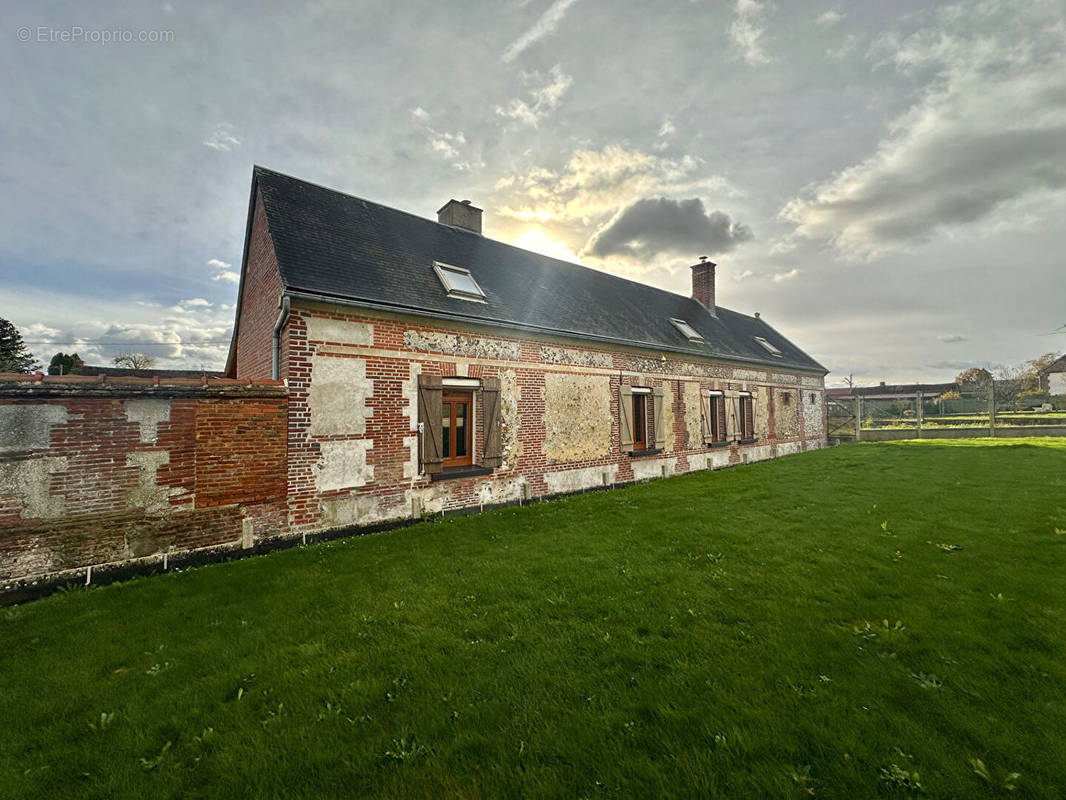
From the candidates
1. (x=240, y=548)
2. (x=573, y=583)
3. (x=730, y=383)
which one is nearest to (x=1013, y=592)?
(x=573, y=583)

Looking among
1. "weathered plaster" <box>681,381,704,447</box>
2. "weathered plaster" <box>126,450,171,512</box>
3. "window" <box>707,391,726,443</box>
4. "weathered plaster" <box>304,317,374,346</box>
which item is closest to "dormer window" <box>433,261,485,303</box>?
"weathered plaster" <box>304,317,374,346</box>

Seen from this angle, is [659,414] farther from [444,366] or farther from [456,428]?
[444,366]

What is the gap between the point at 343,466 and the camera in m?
7.34

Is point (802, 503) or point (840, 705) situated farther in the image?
point (802, 503)

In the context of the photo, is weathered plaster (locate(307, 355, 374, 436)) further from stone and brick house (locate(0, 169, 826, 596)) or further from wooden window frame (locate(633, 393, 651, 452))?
wooden window frame (locate(633, 393, 651, 452))

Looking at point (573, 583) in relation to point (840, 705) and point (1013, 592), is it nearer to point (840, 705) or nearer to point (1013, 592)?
point (840, 705)

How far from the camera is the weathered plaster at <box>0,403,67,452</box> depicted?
516 cm

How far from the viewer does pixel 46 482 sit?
5.30m

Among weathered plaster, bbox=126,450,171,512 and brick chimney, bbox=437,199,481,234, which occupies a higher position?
brick chimney, bbox=437,199,481,234

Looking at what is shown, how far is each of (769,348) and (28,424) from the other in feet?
71.4

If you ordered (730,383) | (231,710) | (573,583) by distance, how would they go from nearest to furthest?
(231,710) < (573,583) < (730,383)

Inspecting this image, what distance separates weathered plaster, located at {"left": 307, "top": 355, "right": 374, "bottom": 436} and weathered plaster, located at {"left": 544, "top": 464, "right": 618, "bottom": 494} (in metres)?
4.34

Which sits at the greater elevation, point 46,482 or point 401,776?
point 46,482

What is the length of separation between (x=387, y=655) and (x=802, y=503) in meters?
7.85
